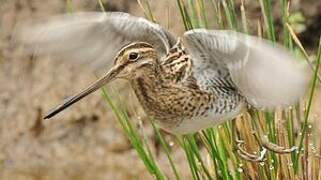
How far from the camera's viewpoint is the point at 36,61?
472 cm

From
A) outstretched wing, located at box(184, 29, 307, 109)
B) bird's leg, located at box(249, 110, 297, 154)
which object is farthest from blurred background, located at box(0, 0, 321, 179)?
outstretched wing, located at box(184, 29, 307, 109)

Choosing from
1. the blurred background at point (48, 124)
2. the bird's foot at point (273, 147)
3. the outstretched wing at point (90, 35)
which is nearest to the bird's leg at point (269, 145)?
the bird's foot at point (273, 147)

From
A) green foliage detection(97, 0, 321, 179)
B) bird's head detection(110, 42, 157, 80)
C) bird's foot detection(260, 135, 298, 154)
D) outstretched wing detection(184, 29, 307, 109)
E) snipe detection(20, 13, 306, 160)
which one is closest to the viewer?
outstretched wing detection(184, 29, 307, 109)

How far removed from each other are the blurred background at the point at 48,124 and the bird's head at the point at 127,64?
2574 millimetres

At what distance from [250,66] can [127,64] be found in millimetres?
252

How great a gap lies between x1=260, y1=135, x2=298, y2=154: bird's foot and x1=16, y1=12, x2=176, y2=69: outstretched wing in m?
0.34

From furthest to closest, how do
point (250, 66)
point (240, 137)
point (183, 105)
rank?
point (240, 137) < point (183, 105) < point (250, 66)

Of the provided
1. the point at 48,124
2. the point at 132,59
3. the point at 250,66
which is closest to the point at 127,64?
the point at 132,59

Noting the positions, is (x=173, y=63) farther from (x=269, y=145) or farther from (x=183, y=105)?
(x=269, y=145)

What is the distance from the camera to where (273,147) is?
7.18ft

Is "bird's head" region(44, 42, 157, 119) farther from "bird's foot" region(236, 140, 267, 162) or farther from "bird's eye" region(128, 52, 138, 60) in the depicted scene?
"bird's foot" region(236, 140, 267, 162)

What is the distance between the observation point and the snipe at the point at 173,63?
5.98 ft

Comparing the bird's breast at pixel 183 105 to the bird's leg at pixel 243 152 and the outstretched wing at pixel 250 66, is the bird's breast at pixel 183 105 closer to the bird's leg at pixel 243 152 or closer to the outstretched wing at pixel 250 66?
the outstretched wing at pixel 250 66

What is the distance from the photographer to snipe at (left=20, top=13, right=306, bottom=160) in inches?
71.8
